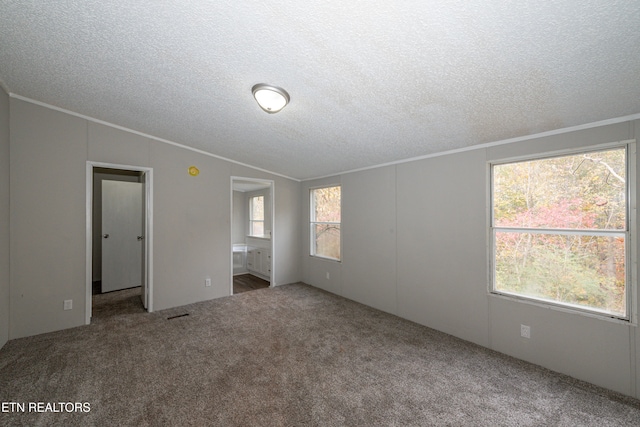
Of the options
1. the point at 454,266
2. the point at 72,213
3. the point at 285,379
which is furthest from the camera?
the point at 72,213

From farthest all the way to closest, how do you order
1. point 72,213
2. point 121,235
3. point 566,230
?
point 121,235
point 72,213
point 566,230

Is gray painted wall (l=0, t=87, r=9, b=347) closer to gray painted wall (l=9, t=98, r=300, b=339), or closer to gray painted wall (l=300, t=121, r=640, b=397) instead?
gray painted wall (l=9, t=98, r=300, b=339)

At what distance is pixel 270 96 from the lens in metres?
2.12

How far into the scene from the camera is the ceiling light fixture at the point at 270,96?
2.08 meters

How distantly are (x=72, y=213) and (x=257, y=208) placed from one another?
371 cm

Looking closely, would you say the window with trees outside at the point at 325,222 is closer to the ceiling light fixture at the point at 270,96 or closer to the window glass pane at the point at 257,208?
the window glass pane at the point at 257,208

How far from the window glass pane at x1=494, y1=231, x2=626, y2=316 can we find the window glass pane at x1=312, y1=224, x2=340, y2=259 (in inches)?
101

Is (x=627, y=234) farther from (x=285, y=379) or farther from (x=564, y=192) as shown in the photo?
(x=285, y=379)

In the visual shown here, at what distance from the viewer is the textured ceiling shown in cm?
131

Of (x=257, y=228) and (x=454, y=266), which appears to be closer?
(x=454, y=266)

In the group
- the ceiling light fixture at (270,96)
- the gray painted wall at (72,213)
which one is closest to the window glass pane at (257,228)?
the gray painted wall at (72,213)

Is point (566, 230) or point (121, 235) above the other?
point (566, 230)

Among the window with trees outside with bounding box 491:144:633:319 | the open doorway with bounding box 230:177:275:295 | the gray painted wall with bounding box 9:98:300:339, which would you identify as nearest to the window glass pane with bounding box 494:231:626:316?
the window with trees outside with bounding box 491:144:633:319

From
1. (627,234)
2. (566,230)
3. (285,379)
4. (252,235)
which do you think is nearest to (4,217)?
(285,379)
